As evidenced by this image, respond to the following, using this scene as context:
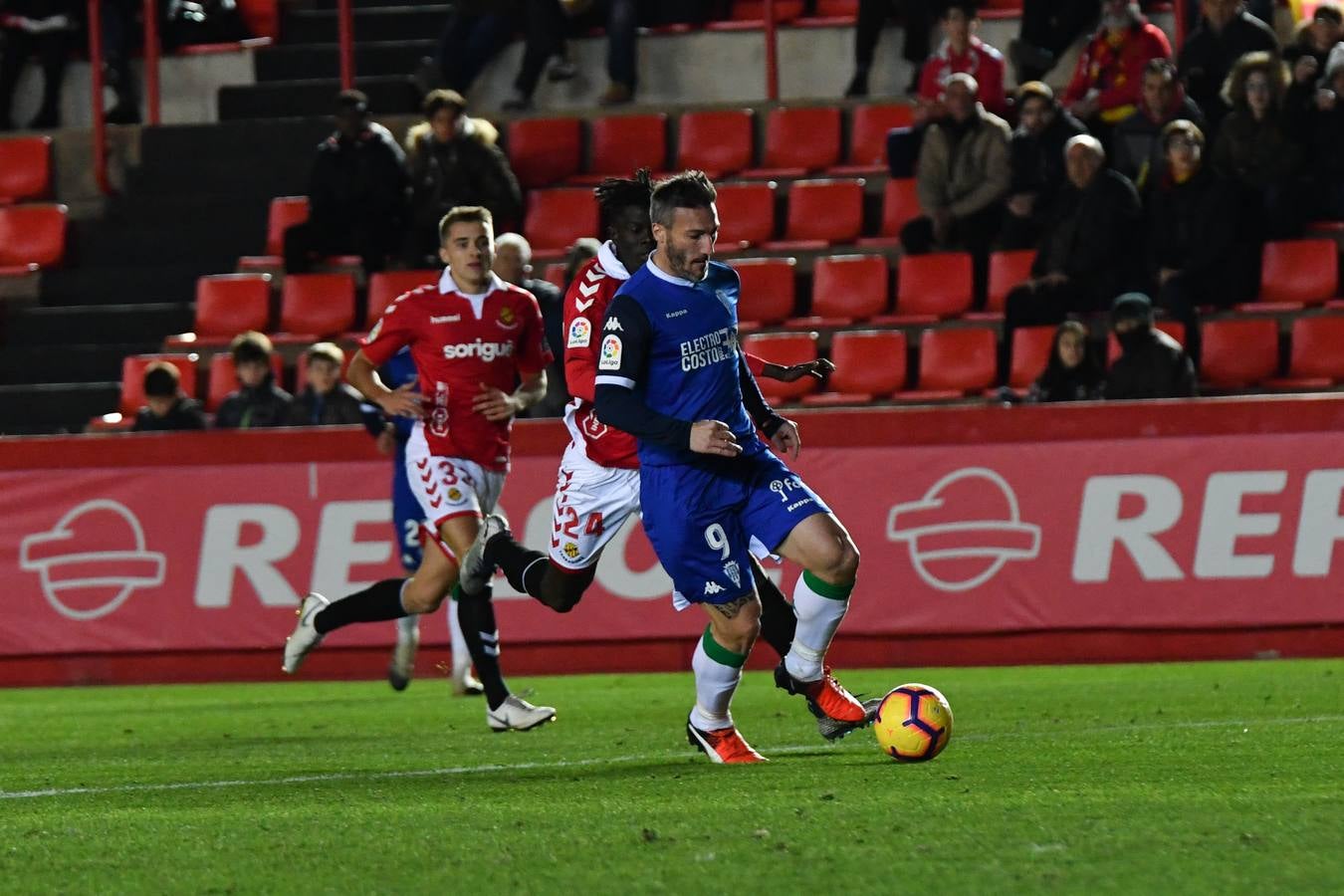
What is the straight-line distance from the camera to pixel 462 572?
397 inches

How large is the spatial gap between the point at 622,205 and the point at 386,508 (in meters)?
5.55

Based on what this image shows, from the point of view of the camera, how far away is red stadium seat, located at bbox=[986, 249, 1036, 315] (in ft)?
54.1

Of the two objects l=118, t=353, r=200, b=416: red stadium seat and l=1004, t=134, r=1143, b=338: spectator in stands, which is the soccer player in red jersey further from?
l=118, t=353, r=200, b=416: red stadium seat

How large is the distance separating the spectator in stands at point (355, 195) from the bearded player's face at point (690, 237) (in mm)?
10519

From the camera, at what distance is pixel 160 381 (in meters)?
15.2

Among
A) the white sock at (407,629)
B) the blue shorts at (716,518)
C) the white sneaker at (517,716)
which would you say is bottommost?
the white sock at (407,629)

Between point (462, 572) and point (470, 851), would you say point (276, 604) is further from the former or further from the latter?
point (470, 851)

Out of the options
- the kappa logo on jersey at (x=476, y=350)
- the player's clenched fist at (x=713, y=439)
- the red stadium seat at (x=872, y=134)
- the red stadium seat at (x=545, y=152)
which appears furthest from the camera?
the red stadium seat at (x=545, y=152)

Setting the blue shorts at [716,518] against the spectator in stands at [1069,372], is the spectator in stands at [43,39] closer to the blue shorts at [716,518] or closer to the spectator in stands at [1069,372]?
the spectator in stands at [1069,372]

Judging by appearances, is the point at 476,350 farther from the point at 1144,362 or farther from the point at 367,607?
the point at 1144,362

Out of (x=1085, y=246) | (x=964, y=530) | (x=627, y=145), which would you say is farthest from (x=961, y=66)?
(x=964, y=530)

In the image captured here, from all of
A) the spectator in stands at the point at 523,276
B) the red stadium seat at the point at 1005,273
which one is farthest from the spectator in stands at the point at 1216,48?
the spectator in stands at the point at 523,276

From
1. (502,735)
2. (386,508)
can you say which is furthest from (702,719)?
(386,508)

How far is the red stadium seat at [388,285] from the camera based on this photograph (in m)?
17.7
